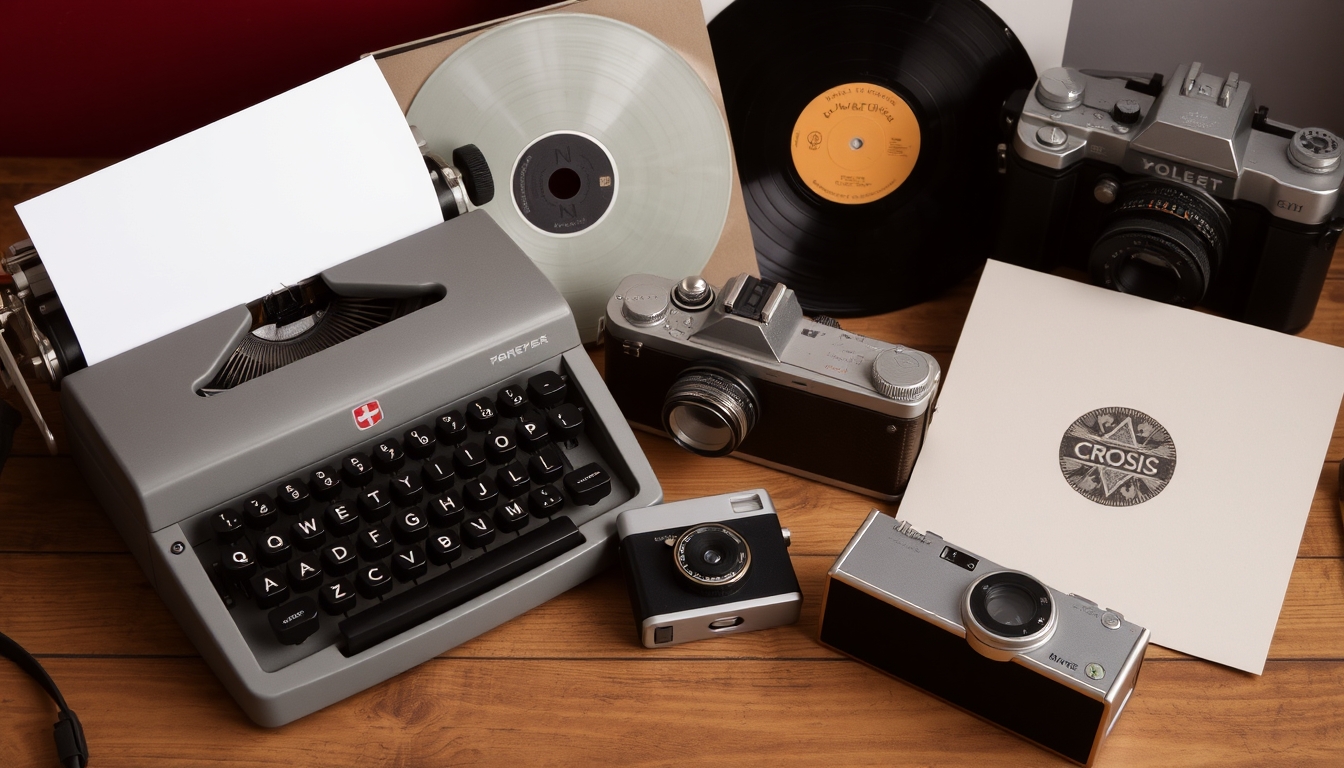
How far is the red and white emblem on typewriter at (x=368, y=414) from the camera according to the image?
1.11 m

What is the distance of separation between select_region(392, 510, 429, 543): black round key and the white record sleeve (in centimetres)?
48

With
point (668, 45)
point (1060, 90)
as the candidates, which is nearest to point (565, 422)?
point (668, 45)

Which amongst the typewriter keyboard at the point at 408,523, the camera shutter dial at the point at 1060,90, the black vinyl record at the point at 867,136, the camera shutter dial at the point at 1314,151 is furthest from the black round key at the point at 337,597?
the camera shutter dial at the point at 1314,151

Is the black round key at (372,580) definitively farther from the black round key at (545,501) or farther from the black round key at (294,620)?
the black round key at (545,501)

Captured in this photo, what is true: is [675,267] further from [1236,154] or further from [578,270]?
[1236,154]

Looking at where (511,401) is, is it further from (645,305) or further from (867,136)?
(867,136)

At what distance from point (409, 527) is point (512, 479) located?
0.10 metres

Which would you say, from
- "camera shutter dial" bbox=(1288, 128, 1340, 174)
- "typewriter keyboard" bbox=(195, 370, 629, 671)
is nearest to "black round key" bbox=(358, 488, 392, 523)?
"typewriter keyboard" bbox=(195, 370, 629, 671)

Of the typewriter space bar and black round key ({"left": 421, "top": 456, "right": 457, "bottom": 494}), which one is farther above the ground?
black round key ({"left": 421, "top": 456, "right": 457, "bottom": 494})

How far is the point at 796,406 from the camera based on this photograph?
1197 mm

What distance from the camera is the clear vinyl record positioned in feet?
4.36

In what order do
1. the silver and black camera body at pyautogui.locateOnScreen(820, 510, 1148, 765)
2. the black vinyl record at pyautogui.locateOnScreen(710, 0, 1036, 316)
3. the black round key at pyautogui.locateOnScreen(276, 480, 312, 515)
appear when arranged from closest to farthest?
the silver and black camera body at pyautogui.locateOnScreen(820, 510, 1148, 765) < the black round key at pyautogui.locateOnScreen(276, 480, 312, 515) < the black vinyl record at pyautogui.locateOnScreen(710, 0, 1036, 316)

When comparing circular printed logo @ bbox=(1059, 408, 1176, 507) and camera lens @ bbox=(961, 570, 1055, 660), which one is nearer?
camera lens @ bbox=(961, 570, 1055, 660)

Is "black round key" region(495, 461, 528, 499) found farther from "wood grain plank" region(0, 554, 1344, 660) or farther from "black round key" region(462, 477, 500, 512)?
"wood grain plank" region(0, 554, 1344, 660)
